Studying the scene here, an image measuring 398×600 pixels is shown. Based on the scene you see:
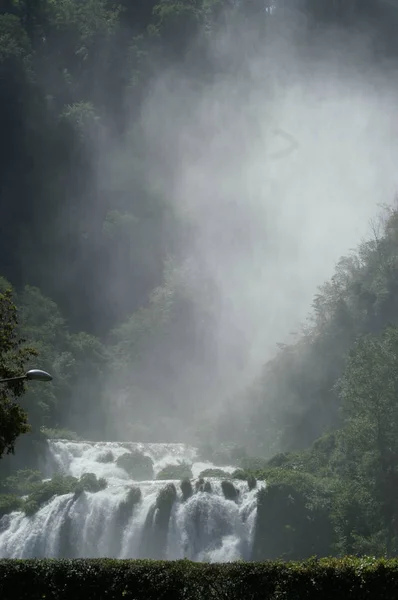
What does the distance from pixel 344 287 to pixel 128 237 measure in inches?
2143

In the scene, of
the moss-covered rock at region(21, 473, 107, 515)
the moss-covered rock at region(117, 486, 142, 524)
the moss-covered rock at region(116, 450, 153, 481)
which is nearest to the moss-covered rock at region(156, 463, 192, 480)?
the moss-covered rock at region(116, 450, 153, 481)

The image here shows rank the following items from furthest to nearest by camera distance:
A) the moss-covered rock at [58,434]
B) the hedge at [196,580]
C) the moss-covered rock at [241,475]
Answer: the moss-covered rock at [58,434], the moss-covered rock at [241,475], the hedge at [196,580]

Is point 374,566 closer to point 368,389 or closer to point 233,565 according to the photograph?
point 233,565

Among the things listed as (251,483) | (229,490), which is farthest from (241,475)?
(229,490)

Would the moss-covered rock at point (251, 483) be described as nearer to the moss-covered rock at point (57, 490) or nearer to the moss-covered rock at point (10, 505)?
the moss-covered rock at point (57, 490)

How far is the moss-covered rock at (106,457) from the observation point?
2958 inches

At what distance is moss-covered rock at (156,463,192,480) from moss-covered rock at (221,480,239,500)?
1020 centimetres

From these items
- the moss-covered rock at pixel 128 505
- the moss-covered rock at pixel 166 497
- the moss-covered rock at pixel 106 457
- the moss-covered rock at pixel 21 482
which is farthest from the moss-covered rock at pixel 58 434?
the moss-covered rock at pixel 166 497

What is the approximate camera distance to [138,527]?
5625 cm

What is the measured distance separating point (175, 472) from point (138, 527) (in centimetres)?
1597

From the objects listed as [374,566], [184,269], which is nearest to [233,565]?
[374,566]

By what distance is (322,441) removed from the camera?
70.3 meters

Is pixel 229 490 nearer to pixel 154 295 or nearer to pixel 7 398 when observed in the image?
pixel 7 398

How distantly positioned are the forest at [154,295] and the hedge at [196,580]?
432 centimetres
